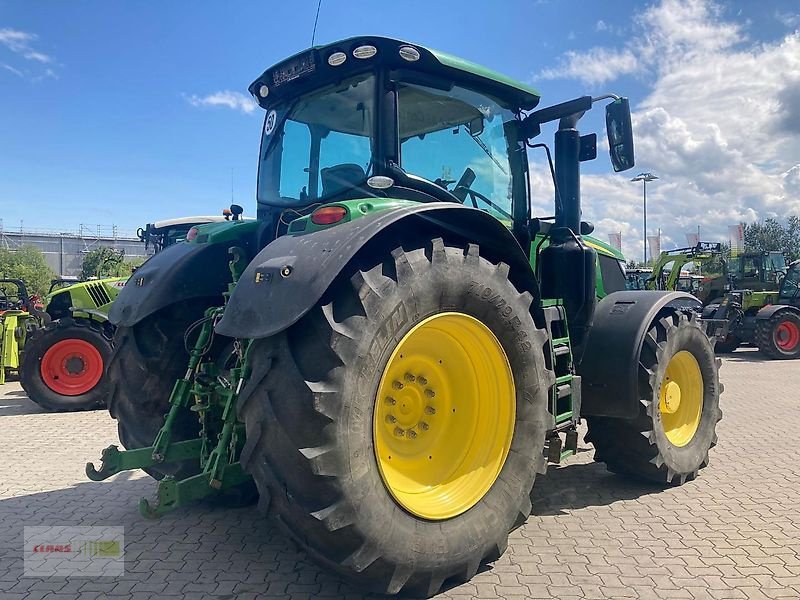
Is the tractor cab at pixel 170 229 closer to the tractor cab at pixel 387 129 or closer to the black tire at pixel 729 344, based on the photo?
the tractor cab at pixel 387 129

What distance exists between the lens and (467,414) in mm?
3322

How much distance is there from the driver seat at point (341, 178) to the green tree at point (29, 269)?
1468 inches

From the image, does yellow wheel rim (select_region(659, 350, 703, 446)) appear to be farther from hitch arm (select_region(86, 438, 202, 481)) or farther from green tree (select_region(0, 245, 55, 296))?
green tree (select_region(0, 245, 55, 296))

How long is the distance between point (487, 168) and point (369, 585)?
2668 millimetres

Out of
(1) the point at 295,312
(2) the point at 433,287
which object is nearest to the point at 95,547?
(1) the point at 295,312

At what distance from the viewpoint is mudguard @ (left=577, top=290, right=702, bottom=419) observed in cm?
421

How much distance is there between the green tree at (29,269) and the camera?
128ft

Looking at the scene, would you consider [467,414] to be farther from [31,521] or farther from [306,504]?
[31,521]

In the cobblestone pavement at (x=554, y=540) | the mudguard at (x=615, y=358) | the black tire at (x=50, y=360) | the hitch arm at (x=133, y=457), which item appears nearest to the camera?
the cobblestone pavement at (x=554, y=540)

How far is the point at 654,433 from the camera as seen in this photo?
436 cm

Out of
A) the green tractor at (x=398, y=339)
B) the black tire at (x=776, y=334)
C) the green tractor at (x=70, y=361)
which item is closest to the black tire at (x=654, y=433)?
the green tractor at (x=398, y=339)

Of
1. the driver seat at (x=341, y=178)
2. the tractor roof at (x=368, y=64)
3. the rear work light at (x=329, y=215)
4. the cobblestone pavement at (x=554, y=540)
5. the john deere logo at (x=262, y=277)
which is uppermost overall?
the tractor roof at (x=368, y=64)

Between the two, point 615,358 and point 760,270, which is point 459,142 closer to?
point 615,358

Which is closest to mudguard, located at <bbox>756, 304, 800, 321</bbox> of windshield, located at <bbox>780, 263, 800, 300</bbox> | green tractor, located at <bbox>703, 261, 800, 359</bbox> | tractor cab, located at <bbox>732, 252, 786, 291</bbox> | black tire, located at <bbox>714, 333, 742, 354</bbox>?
green tractor, located at <bbox>703, 261, 800, 359</bbox>
